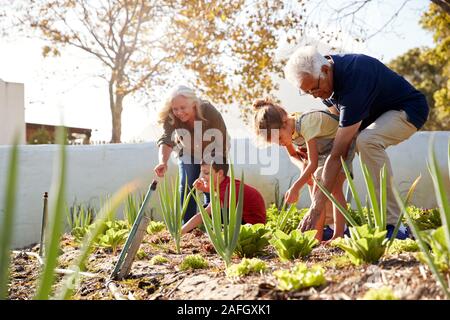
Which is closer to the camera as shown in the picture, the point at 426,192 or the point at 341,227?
the point at 341,227

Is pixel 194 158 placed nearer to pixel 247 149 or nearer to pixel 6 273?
pixel 247 149

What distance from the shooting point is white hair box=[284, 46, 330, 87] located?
2.41 m

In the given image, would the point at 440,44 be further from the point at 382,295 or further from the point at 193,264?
the point at 382,295

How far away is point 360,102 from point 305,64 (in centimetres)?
31

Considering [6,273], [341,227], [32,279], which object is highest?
[6,273]

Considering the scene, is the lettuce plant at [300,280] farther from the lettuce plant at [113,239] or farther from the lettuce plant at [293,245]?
the lettuce plant at [113,239]

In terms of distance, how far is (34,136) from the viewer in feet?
Answer: 42.0

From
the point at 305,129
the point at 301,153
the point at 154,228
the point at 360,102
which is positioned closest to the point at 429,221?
the point at 301,153

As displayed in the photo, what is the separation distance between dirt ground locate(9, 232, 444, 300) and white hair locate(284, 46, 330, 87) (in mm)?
797

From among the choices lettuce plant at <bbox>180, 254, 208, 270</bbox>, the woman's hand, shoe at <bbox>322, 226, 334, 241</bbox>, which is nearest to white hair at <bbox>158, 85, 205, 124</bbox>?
the woman's hand

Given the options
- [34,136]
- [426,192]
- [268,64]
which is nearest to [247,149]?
[426,192]

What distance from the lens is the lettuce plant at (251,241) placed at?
2.10 meters

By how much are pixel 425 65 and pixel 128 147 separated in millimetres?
16375

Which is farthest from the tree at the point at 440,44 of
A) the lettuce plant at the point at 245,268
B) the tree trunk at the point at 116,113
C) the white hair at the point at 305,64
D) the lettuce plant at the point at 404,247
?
the lettuce plant at the point at 245,268
